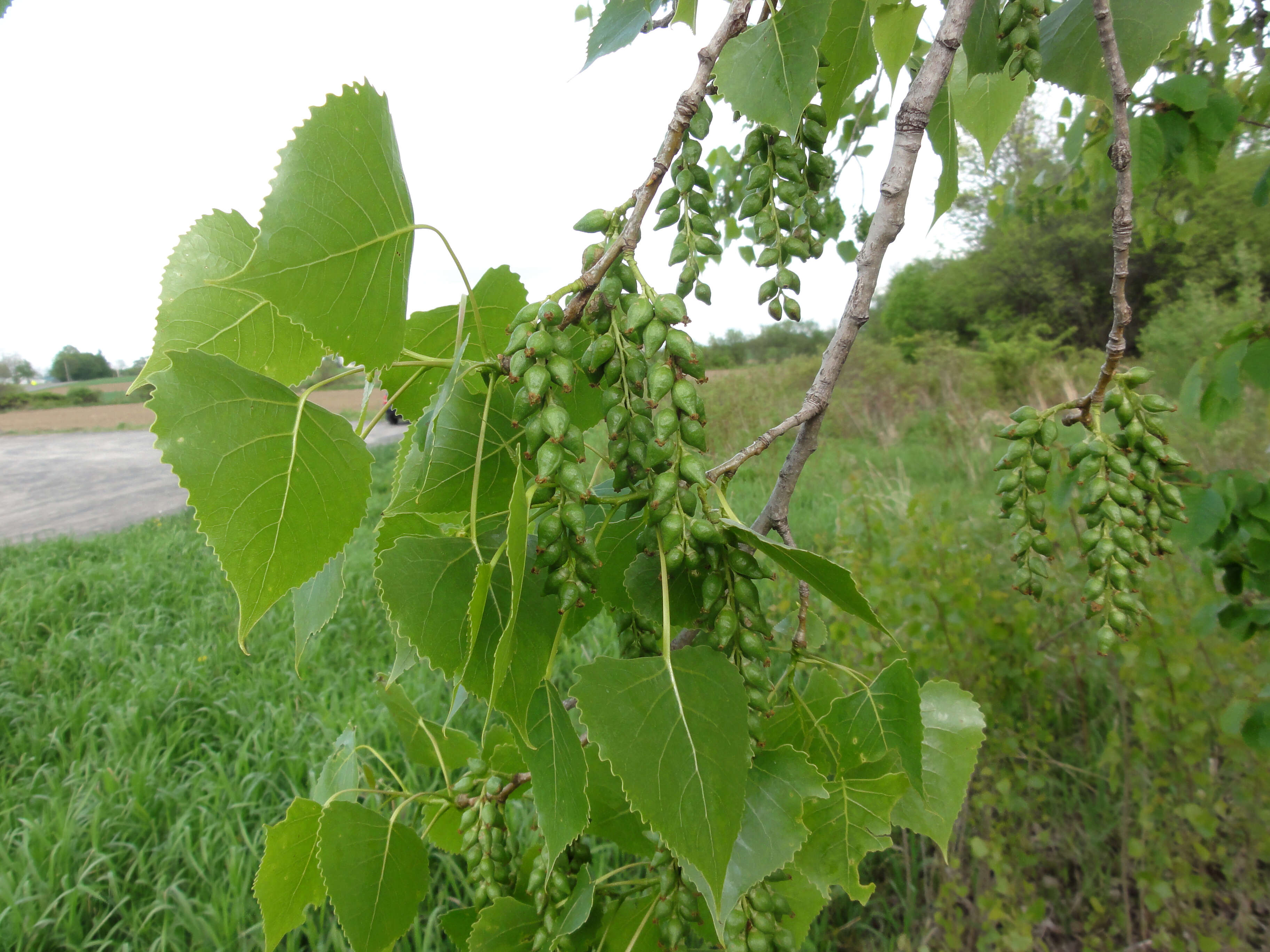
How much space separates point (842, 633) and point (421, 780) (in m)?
1.86

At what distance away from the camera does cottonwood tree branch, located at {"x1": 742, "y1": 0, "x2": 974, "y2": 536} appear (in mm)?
934

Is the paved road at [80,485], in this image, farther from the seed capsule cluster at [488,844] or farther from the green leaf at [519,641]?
the green leaf at [519,641]

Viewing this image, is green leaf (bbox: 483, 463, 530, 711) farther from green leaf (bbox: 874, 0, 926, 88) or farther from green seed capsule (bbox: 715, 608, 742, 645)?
green leaf (bbox: 874, 0, 926, 88)

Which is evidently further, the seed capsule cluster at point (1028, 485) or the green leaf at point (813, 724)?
the seed capsule cluster at point (1028, 485)

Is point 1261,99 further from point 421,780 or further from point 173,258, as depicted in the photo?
point 421,780

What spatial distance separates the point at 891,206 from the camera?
969mm

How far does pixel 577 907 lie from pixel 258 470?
65cm

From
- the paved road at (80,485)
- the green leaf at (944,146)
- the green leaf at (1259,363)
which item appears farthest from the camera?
the paved road at (80,485)

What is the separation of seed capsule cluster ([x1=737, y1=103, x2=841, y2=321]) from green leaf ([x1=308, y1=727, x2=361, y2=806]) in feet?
2.97

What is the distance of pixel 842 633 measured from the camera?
8.41 feet

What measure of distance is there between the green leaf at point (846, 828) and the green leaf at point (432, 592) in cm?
42

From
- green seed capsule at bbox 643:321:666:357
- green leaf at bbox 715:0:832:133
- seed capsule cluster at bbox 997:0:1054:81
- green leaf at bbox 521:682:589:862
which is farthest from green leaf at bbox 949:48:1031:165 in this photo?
green leaf at bbox 521:682:589:862

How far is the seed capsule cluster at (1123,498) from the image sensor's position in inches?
41.4

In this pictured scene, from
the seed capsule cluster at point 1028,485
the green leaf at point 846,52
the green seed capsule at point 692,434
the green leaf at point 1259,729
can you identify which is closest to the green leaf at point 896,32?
the green leaf at point 846,52
